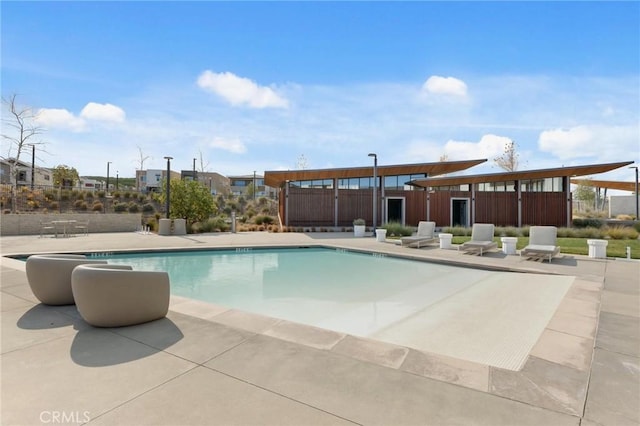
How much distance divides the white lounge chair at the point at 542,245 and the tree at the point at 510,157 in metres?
28.5

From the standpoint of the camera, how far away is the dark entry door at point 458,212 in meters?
19.9

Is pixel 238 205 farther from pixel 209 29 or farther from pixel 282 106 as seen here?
pixel 209 29

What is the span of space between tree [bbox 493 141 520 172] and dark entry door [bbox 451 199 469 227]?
18986 mm

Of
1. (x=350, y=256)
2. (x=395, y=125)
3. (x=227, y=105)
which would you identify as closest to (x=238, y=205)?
(x=227, y=105)

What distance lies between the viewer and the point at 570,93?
10.8m

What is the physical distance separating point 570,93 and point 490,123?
368 inches

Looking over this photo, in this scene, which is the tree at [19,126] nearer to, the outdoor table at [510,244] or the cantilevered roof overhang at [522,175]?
the cantilevered roof overhang at [522,175]

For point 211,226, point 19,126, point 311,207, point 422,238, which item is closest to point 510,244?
point 422,238

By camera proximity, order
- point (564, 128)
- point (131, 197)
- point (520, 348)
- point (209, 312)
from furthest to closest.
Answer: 1. point (131, 197)
2. point (564, 128)
3. point (209, 312)
4. point (520, 348)

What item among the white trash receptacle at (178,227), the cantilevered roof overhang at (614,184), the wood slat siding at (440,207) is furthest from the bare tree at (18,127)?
Result: the cantilevered roof overhang at (614,184)

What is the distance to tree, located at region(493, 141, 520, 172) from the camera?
34500 mm

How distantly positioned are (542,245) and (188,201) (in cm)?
1634

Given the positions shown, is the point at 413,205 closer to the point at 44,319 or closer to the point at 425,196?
the point at 425,196

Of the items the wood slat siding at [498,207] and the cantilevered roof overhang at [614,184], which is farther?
the cantilevered roof overhang at [614,184]
